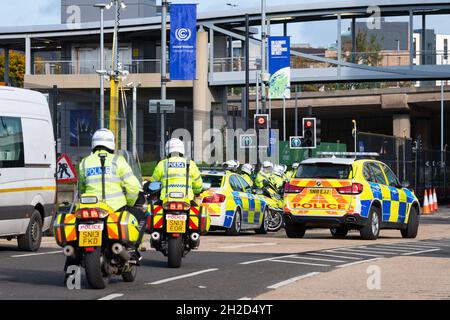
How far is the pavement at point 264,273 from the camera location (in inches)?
505

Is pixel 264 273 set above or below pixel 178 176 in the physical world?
below

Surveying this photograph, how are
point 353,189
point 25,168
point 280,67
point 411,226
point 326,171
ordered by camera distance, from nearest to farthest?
point 25,168 → point 353,189 → point 326,171 → point 411,226 → point 280,67

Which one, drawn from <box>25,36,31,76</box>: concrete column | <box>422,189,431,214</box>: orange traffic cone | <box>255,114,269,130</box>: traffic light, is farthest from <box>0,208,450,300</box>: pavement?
<box>25,36,31,76</box>: concrete column

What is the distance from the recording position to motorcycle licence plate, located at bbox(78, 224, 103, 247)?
1283cm

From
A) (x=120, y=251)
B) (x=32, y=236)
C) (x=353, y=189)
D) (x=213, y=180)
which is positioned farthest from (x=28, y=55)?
(x=120, y=251)

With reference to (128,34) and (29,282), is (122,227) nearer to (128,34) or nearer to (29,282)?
(29,282)

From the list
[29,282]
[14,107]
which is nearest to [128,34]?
[14,107]

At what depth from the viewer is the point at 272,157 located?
48.8m

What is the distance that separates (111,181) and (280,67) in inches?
1373

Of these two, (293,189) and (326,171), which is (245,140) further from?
(326,171)

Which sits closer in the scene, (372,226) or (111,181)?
(111,181)

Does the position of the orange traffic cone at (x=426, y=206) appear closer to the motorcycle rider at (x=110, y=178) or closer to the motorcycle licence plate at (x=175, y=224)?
the motorcycle licence plate at (x=175, y=224)

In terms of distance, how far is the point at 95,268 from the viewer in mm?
12930
